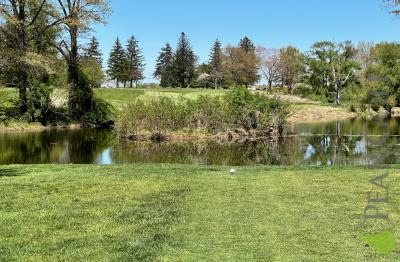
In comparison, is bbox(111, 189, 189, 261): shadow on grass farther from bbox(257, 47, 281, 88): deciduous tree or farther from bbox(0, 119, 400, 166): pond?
bbox(257, 47, 281, 88): deciduous tree

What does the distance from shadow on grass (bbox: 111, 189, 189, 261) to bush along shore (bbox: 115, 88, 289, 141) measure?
16183 mm

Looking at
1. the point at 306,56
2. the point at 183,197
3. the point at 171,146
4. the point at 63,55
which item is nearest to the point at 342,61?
the point at 306,56

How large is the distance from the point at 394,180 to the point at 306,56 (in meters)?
65.7

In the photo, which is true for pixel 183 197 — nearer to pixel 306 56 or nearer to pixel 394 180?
pixel 394 180

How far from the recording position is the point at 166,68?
93.1 m

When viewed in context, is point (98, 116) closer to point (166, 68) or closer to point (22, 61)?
point (22, 61)

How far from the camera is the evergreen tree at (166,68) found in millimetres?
90562

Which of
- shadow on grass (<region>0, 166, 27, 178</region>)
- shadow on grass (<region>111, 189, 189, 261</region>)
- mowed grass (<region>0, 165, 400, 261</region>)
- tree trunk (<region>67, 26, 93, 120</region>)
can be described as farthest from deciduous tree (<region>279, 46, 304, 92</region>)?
shadow on grass (<region>111, 189, 189, 261</region>)

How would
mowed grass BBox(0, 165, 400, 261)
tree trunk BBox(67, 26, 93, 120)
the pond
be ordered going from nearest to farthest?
1. mowed grass BBox(0, 165, 400, 261)
2. the pond
3. tree trunk BBox(67, 26, 93, 120)

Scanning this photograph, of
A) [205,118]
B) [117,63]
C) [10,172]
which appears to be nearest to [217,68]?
[117,63]

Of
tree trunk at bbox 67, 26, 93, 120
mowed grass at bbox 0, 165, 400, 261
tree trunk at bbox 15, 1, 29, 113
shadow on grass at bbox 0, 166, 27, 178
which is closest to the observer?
mowed grass at bbox 0, 165, 400, 261

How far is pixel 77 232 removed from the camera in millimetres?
6641

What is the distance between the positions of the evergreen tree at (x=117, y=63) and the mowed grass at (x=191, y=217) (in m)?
81.6

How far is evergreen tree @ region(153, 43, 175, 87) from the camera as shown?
9056cm
